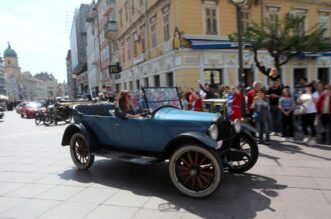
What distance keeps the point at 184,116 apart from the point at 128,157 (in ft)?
4.21

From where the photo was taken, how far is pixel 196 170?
15.7ft

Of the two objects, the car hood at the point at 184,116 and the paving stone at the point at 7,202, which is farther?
the car hood at the point at 184,116

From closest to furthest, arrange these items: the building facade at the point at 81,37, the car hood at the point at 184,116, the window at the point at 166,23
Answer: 1. the car hood at the point at 184,116
2. the window at the point at 166,23
3. the building facade at the point at 81,37

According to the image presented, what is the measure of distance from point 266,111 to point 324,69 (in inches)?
671

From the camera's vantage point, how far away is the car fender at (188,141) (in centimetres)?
455

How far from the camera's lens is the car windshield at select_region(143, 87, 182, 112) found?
589cm

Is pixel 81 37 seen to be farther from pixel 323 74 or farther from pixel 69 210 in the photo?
pixel 69 210

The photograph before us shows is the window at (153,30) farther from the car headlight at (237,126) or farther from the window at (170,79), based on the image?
the car headlight at (237,126)

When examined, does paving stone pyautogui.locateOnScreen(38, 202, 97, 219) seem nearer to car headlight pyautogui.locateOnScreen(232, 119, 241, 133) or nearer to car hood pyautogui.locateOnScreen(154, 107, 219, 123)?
car hood pyautogui.locateOnScreen(154, 107, 219, 123)

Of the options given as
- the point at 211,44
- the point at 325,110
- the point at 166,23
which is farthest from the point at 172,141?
the point at 166,23

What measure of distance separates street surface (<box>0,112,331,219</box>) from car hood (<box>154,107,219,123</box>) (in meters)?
1.14

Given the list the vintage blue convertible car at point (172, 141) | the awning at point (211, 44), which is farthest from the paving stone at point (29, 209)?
the awning at point (211, 44)

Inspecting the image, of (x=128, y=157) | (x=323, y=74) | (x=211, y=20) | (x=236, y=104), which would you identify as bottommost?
(x=128, y=157)

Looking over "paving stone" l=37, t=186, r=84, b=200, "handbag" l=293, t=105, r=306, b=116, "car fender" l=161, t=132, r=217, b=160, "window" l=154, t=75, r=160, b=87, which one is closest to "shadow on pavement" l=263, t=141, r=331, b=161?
"handbag" l=293, t=105, r=306, b=116
